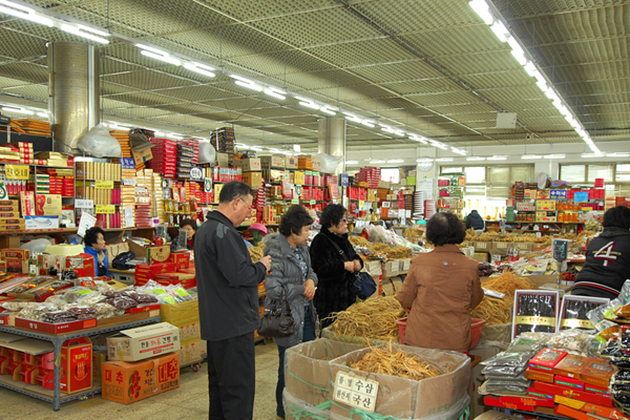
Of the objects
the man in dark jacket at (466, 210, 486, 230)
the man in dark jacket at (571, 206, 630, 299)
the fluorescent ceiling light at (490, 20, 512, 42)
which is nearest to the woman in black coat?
the man in dark jacket at (571, 206, 630, 299)

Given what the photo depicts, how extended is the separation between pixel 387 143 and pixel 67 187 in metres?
17.1

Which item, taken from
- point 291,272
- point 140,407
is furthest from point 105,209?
A: point 291,272

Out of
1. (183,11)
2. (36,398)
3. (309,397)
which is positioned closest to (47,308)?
(36,398)

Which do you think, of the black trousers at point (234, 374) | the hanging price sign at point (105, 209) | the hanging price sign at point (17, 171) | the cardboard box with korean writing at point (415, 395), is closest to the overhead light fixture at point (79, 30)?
the hanging price sign at point (17, 171)

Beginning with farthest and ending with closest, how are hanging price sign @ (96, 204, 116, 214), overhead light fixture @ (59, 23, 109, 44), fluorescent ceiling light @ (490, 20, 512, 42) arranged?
hanging price sign @ (96, 204, 116, 214)
fluorescent ceiling light @ (490, 20, 512, 42)
overhead light fixture @ (59, 23, 109, 44)

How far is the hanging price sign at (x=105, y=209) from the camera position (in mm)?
7219

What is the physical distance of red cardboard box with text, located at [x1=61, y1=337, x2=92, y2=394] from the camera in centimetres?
398

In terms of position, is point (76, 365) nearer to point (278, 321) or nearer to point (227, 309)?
point (278, 321)

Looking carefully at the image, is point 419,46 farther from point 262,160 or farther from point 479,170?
point 479,170

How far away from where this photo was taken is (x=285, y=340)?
3.58 metres

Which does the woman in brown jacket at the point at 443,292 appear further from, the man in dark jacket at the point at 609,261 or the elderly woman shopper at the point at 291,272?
the man in dark jacket at the point at 609,261

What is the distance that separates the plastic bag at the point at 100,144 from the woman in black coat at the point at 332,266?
4327 mm

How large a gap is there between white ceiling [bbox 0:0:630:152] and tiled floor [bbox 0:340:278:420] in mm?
4242

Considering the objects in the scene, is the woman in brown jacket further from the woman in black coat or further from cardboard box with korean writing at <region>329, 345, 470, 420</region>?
the woman in black coat
